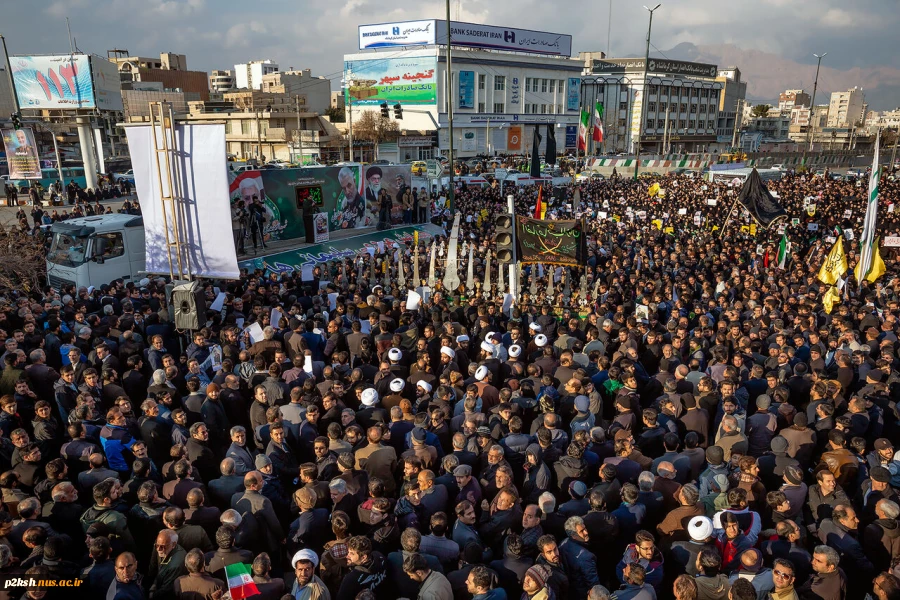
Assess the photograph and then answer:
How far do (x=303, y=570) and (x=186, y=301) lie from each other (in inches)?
199

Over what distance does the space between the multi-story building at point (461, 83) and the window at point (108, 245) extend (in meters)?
48.9

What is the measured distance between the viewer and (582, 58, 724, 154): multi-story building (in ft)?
293

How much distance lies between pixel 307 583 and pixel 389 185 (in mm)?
19697

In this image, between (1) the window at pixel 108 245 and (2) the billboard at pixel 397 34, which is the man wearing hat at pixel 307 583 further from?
(2) the billboard at pixel 397 34

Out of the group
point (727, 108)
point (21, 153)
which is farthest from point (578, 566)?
point (727, 108)

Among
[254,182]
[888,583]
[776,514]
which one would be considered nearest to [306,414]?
[776,514]

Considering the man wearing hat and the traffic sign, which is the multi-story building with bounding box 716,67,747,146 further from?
the man wearing hat

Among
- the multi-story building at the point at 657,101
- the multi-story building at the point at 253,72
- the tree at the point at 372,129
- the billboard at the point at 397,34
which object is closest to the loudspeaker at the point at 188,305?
the tree at the point at 372,129

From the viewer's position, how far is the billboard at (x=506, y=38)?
67.9m

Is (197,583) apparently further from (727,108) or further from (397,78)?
(727,108)

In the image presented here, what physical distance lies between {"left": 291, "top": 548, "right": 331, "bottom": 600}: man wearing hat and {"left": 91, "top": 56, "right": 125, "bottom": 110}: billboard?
37.0 meters

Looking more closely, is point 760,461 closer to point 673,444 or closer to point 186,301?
point 673,444

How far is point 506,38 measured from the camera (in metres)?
72.1

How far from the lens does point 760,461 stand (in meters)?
5.81
